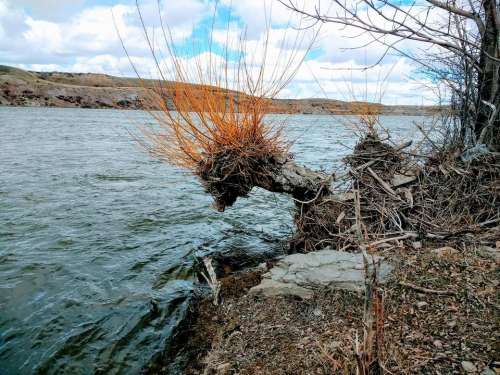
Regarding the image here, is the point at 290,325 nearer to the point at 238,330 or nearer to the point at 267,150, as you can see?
the point at 238,330

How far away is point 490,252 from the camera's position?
3.95 m

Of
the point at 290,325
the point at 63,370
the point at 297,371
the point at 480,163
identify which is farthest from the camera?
the point at 480,163

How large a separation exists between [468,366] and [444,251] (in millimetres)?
1866

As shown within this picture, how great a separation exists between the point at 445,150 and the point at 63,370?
5752 mm

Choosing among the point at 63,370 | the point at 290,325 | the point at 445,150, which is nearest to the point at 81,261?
A: the point at 63,370

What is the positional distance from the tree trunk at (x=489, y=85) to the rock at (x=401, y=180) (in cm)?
105

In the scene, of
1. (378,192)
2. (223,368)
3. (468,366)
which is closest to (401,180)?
(378,192)

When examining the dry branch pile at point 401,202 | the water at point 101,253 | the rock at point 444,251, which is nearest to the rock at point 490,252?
the rock at point 444,251

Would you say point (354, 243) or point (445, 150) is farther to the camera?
point (445, 150)

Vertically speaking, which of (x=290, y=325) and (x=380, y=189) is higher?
(x=380, y=189)

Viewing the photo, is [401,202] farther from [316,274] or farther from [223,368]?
[223,368]

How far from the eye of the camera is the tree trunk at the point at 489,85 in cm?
514

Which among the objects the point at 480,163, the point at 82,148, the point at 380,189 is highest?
the point at 480,163

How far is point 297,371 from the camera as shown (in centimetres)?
281
